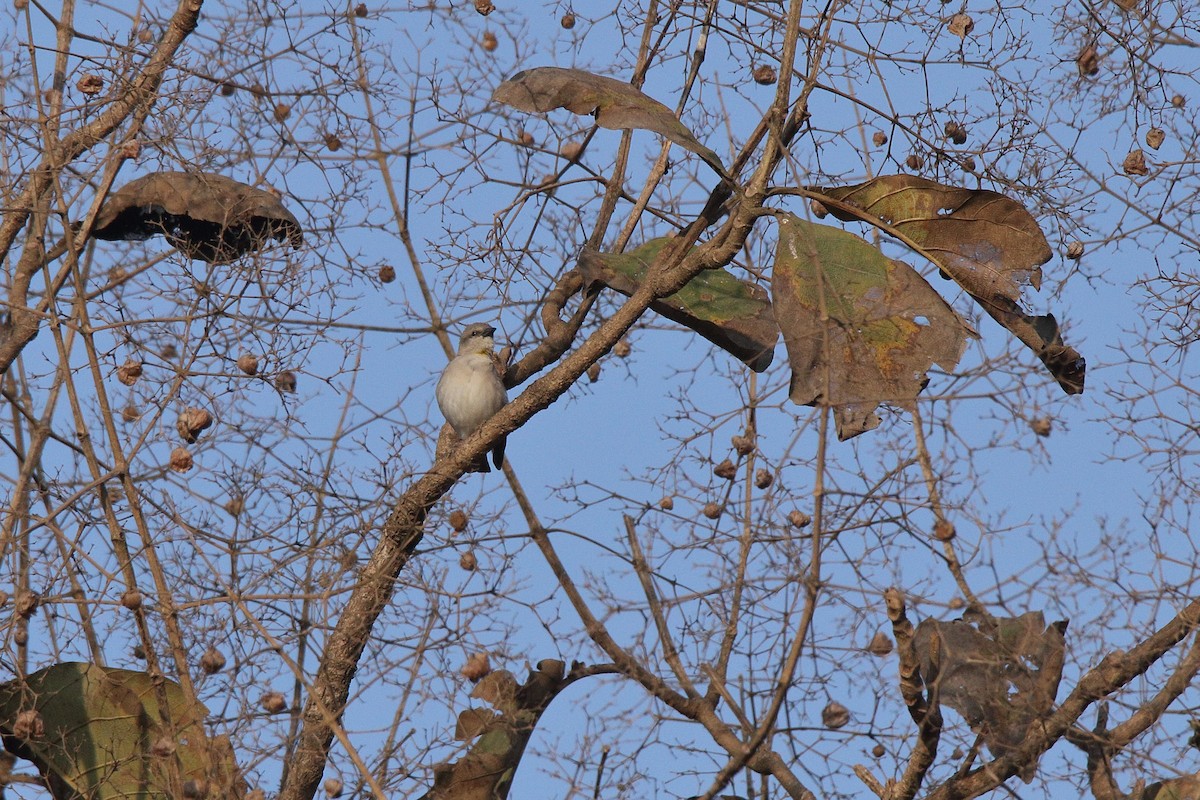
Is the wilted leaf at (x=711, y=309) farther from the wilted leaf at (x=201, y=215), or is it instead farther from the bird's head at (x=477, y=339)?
the bird's head at (x=477, y=339)

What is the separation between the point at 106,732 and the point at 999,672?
341 centimetres

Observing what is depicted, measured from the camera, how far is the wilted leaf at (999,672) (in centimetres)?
496

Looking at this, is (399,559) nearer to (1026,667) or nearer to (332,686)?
(332,686)

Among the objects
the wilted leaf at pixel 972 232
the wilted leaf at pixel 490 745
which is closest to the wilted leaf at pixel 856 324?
the wilted leaf at pixel 972 232

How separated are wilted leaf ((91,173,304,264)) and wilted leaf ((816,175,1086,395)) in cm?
235

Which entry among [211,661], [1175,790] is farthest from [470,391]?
[1175,790]

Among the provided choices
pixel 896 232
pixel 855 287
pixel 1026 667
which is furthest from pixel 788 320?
pixel 1026 667

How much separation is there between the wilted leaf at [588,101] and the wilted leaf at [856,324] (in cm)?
51

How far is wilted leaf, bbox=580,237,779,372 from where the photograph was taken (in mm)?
5547

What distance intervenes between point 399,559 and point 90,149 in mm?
2192

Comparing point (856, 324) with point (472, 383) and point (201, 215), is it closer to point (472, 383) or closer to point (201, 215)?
point (201, 215)

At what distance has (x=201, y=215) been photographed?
18.7 ft

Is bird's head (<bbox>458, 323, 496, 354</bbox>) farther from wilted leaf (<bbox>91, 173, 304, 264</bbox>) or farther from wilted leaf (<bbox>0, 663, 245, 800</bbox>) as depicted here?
wilted leaf (<bbox>0, 663, 245, 800</bbox>)

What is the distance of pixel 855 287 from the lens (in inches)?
197
